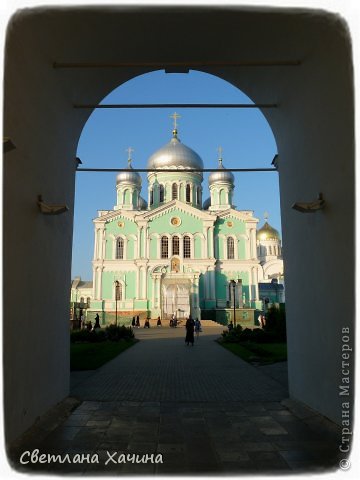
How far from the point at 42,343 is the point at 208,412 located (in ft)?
8.71

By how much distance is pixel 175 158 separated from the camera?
45.3 metres

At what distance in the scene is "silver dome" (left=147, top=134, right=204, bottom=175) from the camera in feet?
148

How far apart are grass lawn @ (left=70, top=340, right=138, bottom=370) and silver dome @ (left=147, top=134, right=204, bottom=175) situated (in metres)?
27.8

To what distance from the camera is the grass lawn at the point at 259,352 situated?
13125 millimetres

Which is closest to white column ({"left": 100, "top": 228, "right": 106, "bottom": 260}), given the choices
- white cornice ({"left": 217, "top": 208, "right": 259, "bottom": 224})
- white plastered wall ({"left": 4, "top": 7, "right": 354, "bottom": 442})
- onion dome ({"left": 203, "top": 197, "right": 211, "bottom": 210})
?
white cornice ({"left": 217, "top": 208, "right": 259, "bottom": 224})

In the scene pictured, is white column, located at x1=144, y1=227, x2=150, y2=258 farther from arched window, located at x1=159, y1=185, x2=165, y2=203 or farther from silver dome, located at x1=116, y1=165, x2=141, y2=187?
silver dome, located at x1=116, y1=165, x2=141, y2=187

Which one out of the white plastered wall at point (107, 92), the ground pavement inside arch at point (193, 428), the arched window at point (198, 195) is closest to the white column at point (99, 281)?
the arched window at point (198, 195)

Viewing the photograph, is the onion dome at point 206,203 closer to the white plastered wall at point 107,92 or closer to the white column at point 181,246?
the white column at point 181,246

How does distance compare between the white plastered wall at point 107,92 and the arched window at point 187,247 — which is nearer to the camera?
the white plastered wall at point 107,92

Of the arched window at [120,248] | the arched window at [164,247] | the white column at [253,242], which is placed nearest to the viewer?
the arched window at [164,247]

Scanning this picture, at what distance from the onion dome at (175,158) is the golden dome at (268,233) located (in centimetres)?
1959

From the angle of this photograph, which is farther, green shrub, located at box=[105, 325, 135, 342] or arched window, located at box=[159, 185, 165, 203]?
arched window, located at box=[159, 185, 165, 203]

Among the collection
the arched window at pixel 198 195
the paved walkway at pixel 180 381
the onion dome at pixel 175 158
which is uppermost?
the onion dome at pixel 175 158

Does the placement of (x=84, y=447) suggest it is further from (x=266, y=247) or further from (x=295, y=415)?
(x=266, y=247)
